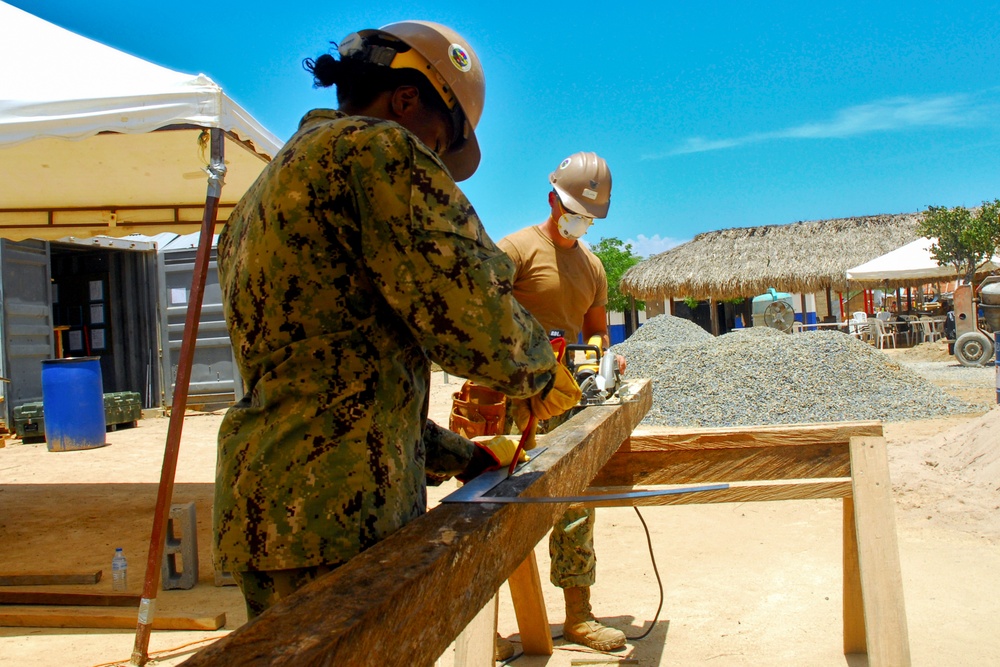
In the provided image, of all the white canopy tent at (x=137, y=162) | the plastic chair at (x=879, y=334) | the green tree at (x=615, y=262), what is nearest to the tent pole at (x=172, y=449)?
the white canopy tent at (x=137, y=162)

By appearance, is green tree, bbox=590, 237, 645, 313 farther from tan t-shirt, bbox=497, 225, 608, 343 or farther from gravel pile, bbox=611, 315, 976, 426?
tan t-shirt, bbox=497, 225, 608, 343

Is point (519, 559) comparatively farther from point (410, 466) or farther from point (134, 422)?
point (134, 422)

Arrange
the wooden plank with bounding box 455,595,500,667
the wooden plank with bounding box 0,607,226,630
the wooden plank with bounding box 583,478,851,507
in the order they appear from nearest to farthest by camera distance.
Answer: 1. the wooden plank with bounding box 455,595,500,667
2. the wooden plank with bounding box 583,478,851,507
3. the wooden plank with bounding box 0,607,226,630

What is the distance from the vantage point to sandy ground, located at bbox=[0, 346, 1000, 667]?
137 inches

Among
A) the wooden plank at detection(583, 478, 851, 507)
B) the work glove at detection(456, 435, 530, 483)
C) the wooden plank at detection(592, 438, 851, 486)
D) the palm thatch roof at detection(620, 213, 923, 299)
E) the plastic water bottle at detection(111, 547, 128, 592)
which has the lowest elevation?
the plastic water bottle at detection(111, 547, 128, 592)

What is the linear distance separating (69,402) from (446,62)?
9285 millimetres

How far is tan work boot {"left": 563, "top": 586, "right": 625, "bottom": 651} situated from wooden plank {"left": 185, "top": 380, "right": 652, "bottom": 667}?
1.78 m

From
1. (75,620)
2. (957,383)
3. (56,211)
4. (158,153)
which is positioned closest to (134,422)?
(56,211)

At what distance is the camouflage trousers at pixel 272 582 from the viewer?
142cm

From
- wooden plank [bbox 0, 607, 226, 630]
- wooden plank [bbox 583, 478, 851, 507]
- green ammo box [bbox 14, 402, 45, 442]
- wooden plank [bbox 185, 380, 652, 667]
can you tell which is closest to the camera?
wooden plank [bbox 185, 380, 652, 667]

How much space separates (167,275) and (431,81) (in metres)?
12.2

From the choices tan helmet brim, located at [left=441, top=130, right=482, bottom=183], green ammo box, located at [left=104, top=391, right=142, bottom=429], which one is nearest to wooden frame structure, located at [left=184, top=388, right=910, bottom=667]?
tan helmet brim, located at [left=441, top=130, right=482, bottom=183]

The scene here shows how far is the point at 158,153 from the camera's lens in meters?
5.70

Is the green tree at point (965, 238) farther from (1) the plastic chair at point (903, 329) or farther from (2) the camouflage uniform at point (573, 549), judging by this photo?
(2) the camouflage uniform at point (573, 549)
